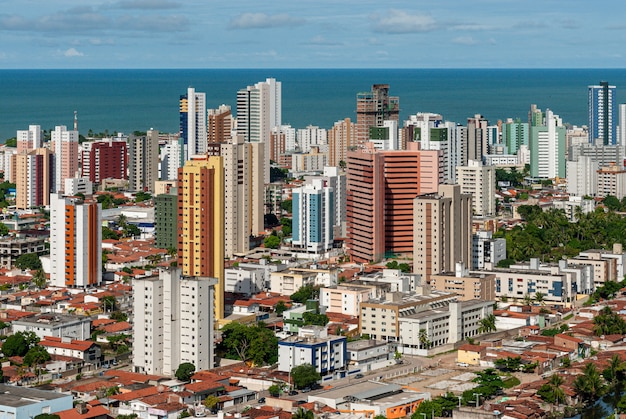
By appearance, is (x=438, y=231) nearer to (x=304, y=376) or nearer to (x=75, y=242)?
(x=75, y=242)

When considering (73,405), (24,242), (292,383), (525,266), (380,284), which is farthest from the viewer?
(24,242)

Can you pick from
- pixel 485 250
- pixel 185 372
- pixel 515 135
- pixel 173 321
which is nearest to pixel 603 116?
pixel 515 135

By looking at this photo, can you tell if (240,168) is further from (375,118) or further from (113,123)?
(113,123)

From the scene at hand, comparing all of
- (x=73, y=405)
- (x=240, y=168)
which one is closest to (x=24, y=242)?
(x=240, y=168)

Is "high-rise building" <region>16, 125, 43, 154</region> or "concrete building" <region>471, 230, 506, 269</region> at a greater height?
"high-rise building" <region>16, 125, 43, 154</region>

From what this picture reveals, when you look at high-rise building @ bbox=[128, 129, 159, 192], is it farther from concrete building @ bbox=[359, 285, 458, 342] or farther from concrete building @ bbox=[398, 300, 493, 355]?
concrete building @ bbox=[398, 300, 493, 355]

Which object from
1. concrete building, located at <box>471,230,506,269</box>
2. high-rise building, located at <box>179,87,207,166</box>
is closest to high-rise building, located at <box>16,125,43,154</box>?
high-rise building, located at <box>179,87,207,166</box>
